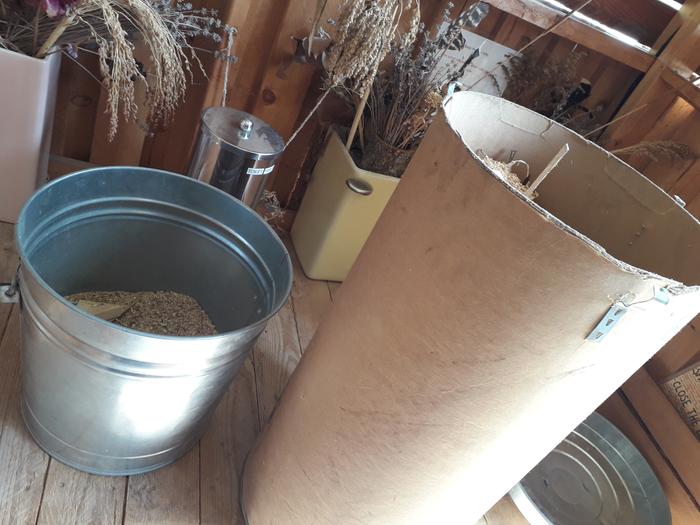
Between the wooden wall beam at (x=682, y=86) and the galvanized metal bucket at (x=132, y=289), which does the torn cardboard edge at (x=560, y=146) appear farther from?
the wooden wall beam at (x=682, y=86)

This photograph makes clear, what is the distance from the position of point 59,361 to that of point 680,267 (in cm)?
90

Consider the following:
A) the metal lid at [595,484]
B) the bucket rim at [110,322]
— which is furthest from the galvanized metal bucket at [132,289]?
the metal lid at [595,484]

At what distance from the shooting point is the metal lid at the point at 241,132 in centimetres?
134

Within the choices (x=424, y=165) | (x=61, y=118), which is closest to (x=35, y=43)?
(x=61, y=118)

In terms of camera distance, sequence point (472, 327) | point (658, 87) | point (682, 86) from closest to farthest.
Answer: point (472, 327), point (682, 86), point (658, 87)

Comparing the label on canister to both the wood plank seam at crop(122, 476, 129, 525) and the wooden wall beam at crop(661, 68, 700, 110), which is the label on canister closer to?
the wood plank seam at crop(122, 476, 129, 525)

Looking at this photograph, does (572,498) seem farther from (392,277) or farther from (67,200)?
(67,200)

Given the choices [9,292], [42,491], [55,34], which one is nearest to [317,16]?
[55,34]

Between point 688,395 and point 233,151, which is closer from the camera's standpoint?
point 233,151

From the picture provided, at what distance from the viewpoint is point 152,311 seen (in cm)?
127

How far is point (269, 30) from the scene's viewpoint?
1562 millimetres

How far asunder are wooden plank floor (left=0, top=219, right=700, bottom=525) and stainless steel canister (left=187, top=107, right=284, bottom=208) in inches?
16.9

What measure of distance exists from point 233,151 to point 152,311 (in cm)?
38

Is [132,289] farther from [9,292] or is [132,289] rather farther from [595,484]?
[595,484]
